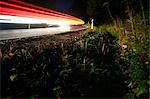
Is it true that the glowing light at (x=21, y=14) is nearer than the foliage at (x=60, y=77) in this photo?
No

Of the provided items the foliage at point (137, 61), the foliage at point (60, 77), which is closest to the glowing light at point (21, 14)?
the foliage at point (60, 77)

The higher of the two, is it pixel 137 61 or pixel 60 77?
pixel 137 61

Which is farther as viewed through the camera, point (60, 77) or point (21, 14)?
point (21, 14)

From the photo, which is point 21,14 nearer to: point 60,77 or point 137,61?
point 60,77

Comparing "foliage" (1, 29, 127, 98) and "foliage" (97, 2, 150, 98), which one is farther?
"foliage" (1, 29, 127, 98)

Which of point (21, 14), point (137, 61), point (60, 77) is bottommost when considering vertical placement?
point (60, 77)

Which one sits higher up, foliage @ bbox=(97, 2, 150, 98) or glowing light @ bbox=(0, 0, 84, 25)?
glowing light @ bbox=(0, 0, 84, 25)

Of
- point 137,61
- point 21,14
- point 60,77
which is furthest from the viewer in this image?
point 21,14

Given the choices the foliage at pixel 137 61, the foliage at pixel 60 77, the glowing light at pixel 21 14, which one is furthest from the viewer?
the glowing light at pixel 21 14

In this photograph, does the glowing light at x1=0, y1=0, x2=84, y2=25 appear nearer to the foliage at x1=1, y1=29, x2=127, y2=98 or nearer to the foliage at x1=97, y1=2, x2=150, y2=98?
the foliage at x1=1, y1=29, x2=127, y2=98

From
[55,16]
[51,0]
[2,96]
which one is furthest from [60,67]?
[51,0]

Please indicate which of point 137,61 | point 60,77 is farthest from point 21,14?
point 137,61

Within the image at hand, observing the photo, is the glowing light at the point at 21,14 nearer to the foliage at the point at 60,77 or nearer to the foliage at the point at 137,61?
the foliage at the point at 60,77

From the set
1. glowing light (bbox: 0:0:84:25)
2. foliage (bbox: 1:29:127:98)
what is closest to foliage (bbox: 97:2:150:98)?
foliage (bbox: 1:29:127:98)
